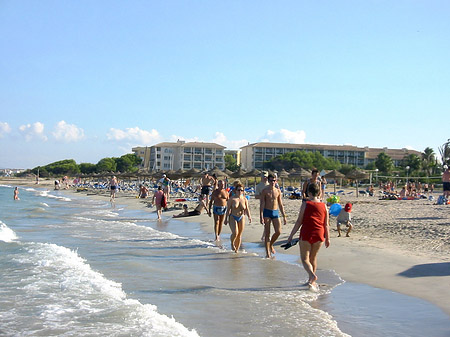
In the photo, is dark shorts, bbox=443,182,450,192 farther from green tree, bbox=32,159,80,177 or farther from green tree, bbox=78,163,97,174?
green tree, bbox=32,159,80,177

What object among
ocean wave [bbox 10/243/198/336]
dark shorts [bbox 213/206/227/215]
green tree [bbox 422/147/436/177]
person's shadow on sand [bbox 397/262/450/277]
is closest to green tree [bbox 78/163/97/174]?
green tree [bbox 422/147/436/177]

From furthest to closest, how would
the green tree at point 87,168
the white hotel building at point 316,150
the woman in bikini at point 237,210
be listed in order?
the green tree at point 87,168, the white hotel building at point 316,150, the woman in bikini at point 237,210

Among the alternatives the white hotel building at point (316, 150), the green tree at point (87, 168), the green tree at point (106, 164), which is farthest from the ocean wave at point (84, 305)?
the green tree at point (87, 168)

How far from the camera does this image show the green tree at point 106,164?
109m

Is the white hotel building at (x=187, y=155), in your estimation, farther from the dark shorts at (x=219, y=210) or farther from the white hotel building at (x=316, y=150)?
the dark shorts at (x=219, y=210)

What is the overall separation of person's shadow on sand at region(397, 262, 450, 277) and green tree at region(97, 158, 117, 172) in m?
105

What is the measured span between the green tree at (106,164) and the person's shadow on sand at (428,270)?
10538 centimetres

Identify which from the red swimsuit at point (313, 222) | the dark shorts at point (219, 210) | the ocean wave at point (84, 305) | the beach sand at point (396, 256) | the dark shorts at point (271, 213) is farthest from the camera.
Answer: the dark shorts at point (219, 210)

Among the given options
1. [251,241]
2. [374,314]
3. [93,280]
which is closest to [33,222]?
[251,241]

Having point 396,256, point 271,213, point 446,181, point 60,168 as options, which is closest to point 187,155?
point 60,168

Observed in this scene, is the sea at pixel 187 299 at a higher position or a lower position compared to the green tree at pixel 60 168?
lower

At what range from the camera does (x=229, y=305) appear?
5617 millimetres

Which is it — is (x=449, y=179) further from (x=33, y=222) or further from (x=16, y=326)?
(x=16, y=326)

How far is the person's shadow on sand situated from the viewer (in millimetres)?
6707
